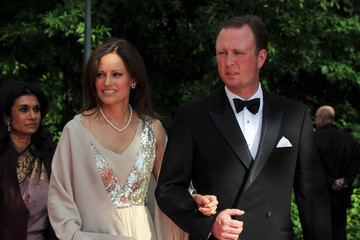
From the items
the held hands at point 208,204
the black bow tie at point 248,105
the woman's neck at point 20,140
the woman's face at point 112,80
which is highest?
the woman's face at point 112,80

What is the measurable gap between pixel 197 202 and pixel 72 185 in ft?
2.85

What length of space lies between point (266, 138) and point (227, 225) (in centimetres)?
55

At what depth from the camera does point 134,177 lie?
4.60 m

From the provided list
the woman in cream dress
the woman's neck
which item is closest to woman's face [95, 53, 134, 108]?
the woman in cream dress

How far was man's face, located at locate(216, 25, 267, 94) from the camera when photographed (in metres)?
4.14

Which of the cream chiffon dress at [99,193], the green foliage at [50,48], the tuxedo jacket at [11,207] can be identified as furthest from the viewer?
the green foliage at [50,48]

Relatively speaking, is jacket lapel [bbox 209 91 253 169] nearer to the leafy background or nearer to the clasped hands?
the clasped hands

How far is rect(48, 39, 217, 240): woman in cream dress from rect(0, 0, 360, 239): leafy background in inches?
277

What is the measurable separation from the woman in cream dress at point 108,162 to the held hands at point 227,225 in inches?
27.5

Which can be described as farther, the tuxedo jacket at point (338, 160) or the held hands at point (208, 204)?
the tuxedo jacket at point (338, 160)

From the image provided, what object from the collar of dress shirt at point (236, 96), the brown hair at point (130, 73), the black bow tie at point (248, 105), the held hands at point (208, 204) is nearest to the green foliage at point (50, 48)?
the brown hair at point (130, 73)

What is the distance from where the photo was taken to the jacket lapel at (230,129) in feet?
13.4

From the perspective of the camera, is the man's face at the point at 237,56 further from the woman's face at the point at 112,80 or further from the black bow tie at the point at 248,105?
the woman's face at the point at 112,80

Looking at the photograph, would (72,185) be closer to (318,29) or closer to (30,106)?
(30,106)
